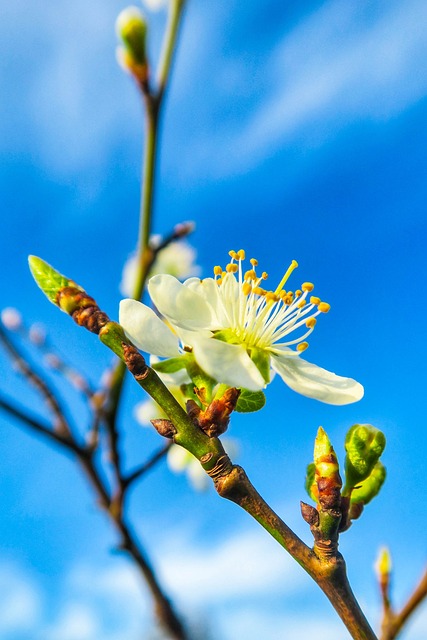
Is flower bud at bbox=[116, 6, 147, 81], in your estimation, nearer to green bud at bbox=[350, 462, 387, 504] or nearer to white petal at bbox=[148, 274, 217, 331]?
white petal at bbox=[148, 274, 217, 331]

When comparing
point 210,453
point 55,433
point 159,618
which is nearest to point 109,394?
point 55,433

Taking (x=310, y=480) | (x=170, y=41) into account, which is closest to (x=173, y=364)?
(x=310, y=480)

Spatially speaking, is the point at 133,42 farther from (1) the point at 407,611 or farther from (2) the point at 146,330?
(1) the point at 407,611

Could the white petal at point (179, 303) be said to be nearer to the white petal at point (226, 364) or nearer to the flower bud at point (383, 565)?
the white petal at point (226, 364)

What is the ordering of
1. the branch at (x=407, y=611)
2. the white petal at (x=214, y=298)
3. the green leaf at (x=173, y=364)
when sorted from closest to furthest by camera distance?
1. the green leaf at (x=173, y=364)
2. the white petal at (x=214, y=298)
3. the branch at (x=407, y=611)

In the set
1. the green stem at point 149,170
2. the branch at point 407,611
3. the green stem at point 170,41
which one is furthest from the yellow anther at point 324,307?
the green stem at point 170,41

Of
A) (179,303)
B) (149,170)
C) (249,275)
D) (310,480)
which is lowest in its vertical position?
(310,480)

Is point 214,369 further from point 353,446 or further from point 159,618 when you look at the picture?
point 159,618
